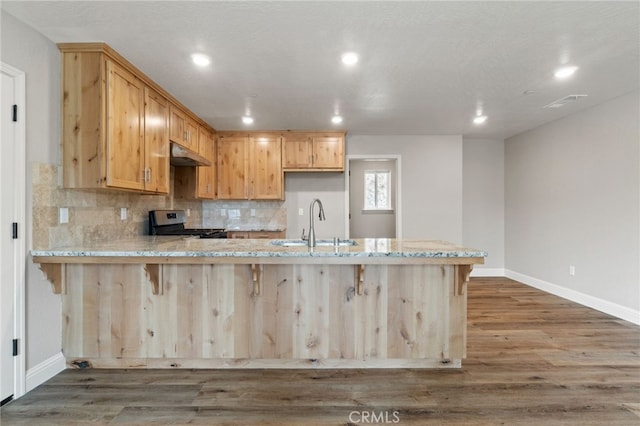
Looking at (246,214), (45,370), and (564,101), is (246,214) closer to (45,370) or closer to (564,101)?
(45,370)

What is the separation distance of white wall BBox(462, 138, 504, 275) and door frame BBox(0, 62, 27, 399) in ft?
18.7

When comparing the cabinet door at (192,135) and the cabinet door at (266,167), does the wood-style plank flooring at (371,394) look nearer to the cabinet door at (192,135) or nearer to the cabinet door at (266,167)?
the cabinet door at (192,135)

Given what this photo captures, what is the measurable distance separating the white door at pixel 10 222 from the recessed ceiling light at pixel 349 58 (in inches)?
86.8

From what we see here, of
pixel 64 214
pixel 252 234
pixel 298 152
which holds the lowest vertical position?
pixel 252 234

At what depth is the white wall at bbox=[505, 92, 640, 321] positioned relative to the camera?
136 inches

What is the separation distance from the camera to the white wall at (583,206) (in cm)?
346

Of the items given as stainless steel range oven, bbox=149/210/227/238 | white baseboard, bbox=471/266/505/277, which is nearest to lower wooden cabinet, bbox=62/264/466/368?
stainless steel range oven, bbox=149/210/227/238

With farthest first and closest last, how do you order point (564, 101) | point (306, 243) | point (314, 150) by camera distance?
point (314, 150)
point (564, 101)
point (306, 243)

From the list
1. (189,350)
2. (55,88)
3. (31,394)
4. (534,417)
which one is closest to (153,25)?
(55,88)

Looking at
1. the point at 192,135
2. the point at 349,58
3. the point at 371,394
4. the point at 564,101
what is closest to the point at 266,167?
the point at 192,135

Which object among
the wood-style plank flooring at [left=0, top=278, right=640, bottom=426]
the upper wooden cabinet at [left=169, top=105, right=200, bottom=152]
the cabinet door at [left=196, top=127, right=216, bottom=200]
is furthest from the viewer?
the cabinet door at [left=196, top=127, right=216, bottom=200]

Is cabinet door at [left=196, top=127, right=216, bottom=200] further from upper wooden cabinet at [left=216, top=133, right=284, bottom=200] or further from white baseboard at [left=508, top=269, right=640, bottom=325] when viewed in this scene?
white baseboard at [left=508, top=269, right=640, bottom=325]

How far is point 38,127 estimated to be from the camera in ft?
7.23

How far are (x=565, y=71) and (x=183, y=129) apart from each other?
13.0 ft
